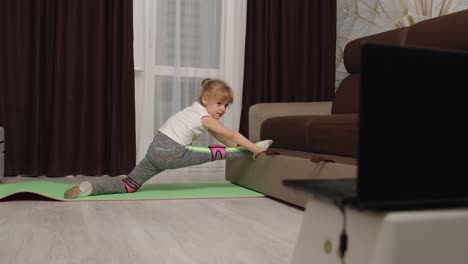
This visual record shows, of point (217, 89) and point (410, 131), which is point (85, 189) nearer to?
point (217, 89)

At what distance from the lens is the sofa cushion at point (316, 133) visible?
191 centimetres

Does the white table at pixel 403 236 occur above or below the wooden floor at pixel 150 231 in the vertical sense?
above

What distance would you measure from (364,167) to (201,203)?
1607 millimetres

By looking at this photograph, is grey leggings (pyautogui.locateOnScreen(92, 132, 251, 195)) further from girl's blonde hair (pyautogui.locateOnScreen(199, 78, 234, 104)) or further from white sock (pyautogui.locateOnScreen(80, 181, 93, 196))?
girl's blonde hair (pyautogui.locateOnScreen(199, 78, 234, 104))

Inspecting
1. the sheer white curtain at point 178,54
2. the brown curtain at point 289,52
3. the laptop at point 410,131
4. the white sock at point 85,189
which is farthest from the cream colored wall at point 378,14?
the laptop at point 410,131

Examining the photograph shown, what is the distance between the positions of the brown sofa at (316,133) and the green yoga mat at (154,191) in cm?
12

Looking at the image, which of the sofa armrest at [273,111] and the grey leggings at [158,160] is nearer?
the grey leggings at [158,160]

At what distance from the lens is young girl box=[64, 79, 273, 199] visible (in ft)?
8.12

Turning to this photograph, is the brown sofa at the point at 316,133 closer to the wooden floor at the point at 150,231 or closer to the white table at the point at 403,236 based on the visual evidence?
the wooden floor at the point at 150,231

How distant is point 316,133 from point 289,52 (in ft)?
5.90

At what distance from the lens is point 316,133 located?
7.13 ft

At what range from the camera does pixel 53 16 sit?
325 centimetres

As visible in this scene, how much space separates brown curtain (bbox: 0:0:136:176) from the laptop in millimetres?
2808

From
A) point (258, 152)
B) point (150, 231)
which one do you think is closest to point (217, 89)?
point (258, 152)
